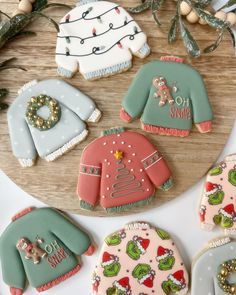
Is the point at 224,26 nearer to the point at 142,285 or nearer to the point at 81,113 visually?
the point at 81,113

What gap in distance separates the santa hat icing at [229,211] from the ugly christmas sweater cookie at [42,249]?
33 centimetres

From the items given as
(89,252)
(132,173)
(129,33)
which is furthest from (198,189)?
(129,33)

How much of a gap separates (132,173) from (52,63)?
0.35 meters

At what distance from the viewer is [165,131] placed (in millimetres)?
1200

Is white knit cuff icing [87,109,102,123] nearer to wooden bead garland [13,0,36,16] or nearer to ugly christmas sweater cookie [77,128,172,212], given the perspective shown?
ugly christmas sweater cookie [77,128,172,212]

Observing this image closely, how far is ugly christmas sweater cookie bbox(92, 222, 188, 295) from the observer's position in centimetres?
120

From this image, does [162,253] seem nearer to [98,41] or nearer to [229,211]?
[229,211]

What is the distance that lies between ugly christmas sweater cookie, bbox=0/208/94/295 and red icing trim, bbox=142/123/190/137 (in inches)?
11.9

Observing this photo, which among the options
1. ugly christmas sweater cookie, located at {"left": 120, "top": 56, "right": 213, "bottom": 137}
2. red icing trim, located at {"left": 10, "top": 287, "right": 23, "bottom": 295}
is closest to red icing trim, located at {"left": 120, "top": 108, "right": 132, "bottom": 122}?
ugly christmas sweater cookie, located at {"left": 120, "top": 56, "right": 213, "bottom": 137}

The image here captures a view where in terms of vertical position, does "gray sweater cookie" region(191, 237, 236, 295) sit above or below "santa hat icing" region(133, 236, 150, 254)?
below

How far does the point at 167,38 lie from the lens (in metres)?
1.25

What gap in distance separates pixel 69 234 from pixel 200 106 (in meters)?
0.45

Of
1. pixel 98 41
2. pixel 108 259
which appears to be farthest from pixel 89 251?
pixel 98 41

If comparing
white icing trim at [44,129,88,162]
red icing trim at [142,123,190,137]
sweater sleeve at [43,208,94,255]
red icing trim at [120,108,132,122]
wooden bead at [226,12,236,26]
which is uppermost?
wooden bead at [226,12,236,26]
